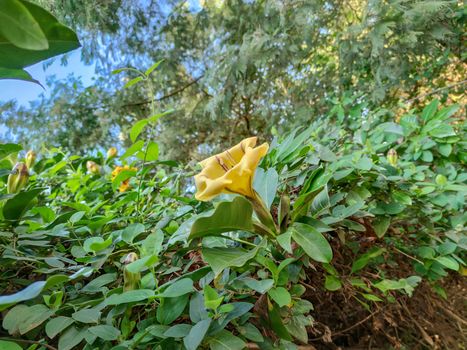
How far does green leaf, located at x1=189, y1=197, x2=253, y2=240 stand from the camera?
43 centimetres

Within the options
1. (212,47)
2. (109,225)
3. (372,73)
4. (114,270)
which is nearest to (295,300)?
(114,270)

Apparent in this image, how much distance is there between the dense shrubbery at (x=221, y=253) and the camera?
427 mm

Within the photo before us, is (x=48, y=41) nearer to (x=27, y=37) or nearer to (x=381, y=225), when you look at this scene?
(x=27, y=37)

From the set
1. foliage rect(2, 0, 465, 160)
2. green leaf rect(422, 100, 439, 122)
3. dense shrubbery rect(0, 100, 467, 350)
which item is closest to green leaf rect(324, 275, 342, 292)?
dense shrubbery rect(0, 100, 467, 350)

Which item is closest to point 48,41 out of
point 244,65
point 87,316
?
point 87,316

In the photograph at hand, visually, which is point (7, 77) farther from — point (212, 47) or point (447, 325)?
point (212, 47)

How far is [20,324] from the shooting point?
42cm

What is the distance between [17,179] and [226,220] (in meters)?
0.48

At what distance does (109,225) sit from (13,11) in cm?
51

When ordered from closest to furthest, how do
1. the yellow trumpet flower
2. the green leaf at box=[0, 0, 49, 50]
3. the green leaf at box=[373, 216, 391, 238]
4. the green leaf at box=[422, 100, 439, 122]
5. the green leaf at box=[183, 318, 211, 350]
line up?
the green leaf at box=[0, 0, 49, 50] → the green leaf at box=[183, 318, 211, 350] → the yellow trumpet flower → the green leaf at box=[373, 216, 391, 238] → the green leaf at box=[422, 100, 439, 122]

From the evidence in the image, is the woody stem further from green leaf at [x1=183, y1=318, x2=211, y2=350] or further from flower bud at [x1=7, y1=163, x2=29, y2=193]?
flower bud at [x1=7, y1=163, x2=29, y2=193]

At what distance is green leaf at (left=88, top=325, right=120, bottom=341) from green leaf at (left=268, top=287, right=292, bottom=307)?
0.60 feet

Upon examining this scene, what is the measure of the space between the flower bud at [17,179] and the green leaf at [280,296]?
53cm

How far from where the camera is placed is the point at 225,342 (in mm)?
407
